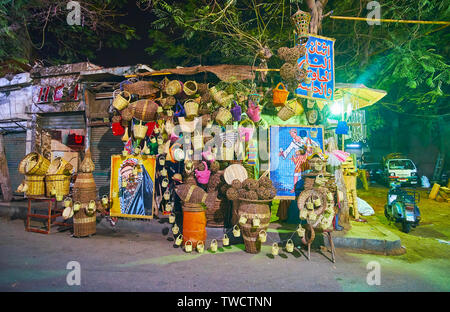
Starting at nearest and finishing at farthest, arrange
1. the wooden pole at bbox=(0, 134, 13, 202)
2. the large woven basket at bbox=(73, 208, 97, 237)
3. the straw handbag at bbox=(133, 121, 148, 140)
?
the large woven basket at bbox=(73, 208, 97, 237), the straw handbag at bbox=(133, 121, 148, 140), the wooden pole at bbox=(0, 134, 13, 202)

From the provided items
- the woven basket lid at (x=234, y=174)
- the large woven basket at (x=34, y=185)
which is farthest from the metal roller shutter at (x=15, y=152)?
the woven basket lid at (x=234, y=174)

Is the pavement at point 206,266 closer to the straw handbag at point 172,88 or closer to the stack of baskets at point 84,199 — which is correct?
the stack of baskets at point 84,199

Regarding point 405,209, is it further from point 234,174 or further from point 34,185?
point 34,185

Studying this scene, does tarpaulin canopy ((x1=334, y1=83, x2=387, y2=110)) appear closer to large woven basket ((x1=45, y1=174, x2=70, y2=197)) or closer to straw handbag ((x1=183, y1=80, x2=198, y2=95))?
straw handbag ((x1=183, y1=80, x2=198, y2=95))

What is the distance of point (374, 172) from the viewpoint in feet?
68.4

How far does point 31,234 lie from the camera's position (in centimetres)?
651

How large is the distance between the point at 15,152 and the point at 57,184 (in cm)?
560

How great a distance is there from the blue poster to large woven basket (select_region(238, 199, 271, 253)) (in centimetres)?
134

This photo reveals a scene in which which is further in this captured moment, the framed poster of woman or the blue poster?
the framed poster of woman

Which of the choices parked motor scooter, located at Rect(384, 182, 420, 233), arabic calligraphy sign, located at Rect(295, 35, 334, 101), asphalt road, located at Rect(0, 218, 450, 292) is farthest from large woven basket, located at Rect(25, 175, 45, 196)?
parked motor scooter, located at Rect(384, 182, 420, 233)

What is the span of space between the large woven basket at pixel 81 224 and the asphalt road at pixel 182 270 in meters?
0.28

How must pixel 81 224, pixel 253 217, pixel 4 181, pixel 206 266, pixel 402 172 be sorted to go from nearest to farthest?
1. pixel 206 266
2. pixel 253 217
3. pixel 81 224
4. pixel 4 181
5. pixel 402 172

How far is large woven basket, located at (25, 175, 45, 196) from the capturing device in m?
6.98

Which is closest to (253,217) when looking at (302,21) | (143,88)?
(143,88)
